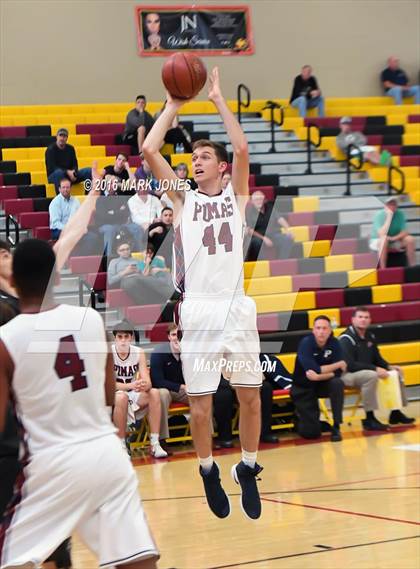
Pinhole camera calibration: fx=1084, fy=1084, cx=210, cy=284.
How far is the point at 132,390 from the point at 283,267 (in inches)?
149

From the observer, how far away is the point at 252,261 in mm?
13727

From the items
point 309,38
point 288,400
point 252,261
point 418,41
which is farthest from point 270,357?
point 418,41

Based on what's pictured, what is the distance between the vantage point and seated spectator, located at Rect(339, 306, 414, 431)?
41.3 ft

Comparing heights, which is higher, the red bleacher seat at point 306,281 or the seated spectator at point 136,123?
the seated spectator at point 136,123

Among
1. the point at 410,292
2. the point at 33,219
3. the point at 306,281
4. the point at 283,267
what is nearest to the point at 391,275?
the point at 410,292

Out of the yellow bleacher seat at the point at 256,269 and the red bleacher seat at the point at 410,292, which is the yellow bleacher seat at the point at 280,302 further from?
the red bleacher seat at the point at 410,292

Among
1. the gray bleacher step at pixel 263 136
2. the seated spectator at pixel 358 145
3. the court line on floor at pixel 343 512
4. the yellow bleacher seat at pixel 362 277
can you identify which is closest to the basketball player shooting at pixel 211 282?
the court line on floor at pixel 343 512

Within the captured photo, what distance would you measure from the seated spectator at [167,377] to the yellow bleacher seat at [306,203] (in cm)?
487

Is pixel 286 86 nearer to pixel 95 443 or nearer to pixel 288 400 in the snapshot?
pixel 288 400

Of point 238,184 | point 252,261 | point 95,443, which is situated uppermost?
point 238,184

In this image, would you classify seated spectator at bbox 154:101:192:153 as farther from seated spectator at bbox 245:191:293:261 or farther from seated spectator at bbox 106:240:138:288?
seated spectator at bbox 106:240:138:288

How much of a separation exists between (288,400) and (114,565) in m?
7.93

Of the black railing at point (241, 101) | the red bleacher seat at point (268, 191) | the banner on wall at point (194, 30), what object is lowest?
the red bleacher seat at point (268, 191)

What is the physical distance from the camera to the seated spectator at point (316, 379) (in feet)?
39.3
